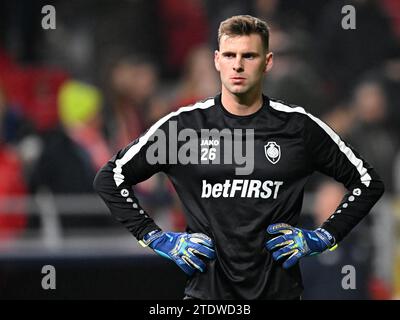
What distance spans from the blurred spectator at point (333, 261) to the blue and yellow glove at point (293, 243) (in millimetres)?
2952

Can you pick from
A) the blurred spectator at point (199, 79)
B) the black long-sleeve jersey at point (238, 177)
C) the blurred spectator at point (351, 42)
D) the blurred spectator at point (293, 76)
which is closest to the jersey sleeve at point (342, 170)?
the black long-sleeve jersey at point (238, 177)

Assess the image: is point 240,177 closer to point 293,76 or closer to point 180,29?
point 293,76

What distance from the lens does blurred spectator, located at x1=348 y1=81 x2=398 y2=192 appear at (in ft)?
39.1

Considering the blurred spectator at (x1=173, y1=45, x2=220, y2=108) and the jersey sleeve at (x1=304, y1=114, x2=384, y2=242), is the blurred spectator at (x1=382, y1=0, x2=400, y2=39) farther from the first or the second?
the jersey sleeve at (x1=304, y1=114, x2=384, y2=242)

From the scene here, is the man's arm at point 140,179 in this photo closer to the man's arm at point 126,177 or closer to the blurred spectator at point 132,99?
the man's arm at point 126,177

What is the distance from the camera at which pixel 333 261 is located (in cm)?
1002

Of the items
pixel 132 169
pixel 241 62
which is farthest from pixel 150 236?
pixel 241 62

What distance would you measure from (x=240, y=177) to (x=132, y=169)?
0.60 m

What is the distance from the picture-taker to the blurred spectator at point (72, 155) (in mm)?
11211

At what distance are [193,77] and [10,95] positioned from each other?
1.93 meters

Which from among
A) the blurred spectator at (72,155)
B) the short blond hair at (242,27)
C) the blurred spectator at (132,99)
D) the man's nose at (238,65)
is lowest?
the blurred spectator at (72,155)

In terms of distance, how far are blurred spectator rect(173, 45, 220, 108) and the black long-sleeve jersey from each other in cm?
474
